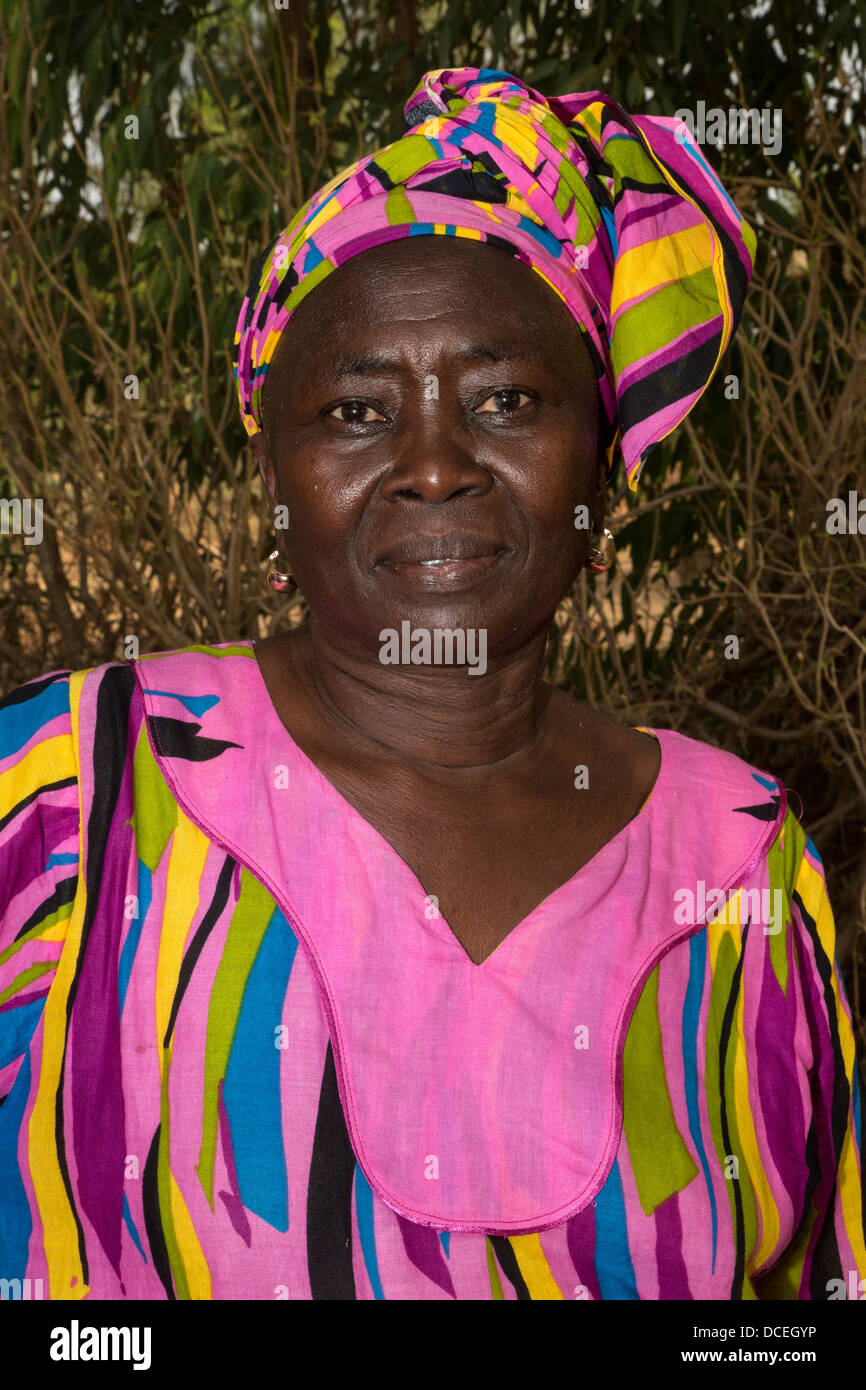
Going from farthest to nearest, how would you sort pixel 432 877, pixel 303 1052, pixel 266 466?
pixel 266 466 < pixel 432 877 < pixel 303 1052

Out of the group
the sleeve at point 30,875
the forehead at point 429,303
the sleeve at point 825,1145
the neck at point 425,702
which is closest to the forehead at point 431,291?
the forehead at point 429,303

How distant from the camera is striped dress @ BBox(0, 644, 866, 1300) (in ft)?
4.73

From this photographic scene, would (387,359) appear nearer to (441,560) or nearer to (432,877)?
(441,560)

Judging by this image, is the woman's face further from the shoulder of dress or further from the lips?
the shoulder of dress

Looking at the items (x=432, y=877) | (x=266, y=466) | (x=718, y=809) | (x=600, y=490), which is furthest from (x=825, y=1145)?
(x=266, y=466)

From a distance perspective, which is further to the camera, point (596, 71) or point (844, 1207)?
point (596, 71)

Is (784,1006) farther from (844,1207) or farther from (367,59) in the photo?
(367,59)

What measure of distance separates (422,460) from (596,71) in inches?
90.1

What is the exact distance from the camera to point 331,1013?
4.84ft

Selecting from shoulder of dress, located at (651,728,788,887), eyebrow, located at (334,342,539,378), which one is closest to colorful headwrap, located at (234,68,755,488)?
eyebrow, located at (334,342,539,378)

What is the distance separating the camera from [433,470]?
148cm

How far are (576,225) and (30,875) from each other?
2.98 ft
